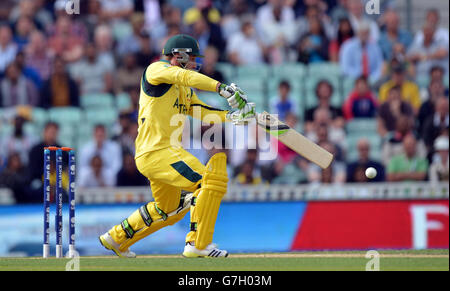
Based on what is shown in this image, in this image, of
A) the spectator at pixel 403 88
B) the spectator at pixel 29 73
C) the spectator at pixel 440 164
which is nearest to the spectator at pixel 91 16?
the spectator at pixel 29 73

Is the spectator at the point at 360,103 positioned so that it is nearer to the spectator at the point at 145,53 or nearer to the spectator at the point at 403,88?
the spectator at the point at 403,88

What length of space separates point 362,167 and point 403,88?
5.54 feet

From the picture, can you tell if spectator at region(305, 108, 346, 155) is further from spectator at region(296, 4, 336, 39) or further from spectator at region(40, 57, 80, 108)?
spectator at region(40, 57, 80, 108)

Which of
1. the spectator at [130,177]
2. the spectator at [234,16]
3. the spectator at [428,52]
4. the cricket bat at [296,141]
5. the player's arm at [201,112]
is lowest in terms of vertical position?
the spectator at [130,177]

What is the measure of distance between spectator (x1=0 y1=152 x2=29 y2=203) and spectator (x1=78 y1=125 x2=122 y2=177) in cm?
77

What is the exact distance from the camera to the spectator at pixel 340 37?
40.5 ft

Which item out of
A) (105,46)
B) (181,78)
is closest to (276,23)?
(105,46)

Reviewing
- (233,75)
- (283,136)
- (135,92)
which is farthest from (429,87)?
(283,136)

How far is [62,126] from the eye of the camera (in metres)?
11.9

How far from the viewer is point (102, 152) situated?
11.3 m

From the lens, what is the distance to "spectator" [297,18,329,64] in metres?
12.4

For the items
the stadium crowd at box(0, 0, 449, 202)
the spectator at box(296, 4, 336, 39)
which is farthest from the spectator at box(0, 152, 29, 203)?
the spectator at box(296, 4, 336, 39)

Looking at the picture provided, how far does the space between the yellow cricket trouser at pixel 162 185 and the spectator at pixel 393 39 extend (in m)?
6.02

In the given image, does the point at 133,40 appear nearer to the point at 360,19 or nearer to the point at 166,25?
the point at 166,25
